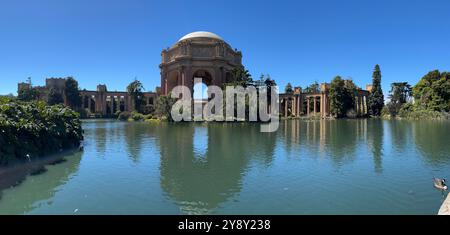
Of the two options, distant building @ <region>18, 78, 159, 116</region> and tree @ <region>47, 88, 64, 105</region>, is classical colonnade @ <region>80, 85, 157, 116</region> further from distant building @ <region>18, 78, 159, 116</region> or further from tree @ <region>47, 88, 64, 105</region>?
tree @ <region>47, 88, 64, 105</region>

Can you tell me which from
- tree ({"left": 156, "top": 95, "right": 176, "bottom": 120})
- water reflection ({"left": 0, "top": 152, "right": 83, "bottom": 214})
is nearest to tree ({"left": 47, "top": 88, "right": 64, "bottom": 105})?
tree ({"left": 156, "top": 95, "right": 176, "bottom": 120})

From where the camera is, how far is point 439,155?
1797cm

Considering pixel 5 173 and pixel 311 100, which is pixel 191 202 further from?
pixel 311 100

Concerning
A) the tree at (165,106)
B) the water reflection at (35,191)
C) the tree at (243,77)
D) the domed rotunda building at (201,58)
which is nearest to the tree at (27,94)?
the domed rotunda building at (201,58)

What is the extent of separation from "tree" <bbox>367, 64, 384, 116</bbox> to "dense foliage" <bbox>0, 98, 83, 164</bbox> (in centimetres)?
7725

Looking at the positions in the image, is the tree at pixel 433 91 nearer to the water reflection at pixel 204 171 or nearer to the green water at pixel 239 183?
the green water at pixel 239 183

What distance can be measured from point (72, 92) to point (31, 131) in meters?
69.1

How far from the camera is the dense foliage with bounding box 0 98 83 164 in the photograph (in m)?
15.8

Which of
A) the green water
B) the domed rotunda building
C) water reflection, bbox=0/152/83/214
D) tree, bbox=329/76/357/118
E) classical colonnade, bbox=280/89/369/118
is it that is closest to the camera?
the green water

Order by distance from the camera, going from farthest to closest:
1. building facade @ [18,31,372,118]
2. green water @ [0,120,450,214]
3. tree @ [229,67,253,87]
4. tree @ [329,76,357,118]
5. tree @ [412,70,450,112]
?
tree @ [329,76,357,118], building facade @ [18,31,372,118], tree @ [412,70,450,112], tree @ [229,67,253,87], green water @ [0,120,450,214]
